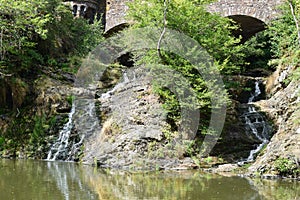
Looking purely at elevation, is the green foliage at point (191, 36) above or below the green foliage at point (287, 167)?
above

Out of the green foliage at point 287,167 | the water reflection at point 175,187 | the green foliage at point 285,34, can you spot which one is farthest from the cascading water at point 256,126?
the water reflection at point 175,187

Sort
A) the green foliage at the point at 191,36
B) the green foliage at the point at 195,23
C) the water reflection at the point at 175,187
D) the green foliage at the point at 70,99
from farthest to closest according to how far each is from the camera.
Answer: the green foliage at the point at 70,99
the green foliage at the point at 195,23
the green foliage at the point at 191,36
the water reflection at the point at 175,187

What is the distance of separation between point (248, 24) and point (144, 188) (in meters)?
13.0

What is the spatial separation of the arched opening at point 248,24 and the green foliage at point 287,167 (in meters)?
9.34

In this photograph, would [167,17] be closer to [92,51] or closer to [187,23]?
[187,23]

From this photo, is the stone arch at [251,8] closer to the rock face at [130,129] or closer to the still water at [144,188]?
the rock face at [130,129]

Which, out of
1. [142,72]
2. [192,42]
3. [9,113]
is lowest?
[9,113]

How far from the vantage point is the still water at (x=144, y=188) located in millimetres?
4605

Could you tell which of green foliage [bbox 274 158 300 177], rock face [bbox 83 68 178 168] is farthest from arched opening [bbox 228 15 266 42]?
green foliage [bbox 274 158 300 177]

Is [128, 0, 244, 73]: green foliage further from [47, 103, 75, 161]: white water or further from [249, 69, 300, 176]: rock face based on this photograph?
[47, 103, 75, 161]: white water

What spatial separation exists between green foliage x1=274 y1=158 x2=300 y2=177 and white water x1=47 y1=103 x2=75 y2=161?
5.78 meters

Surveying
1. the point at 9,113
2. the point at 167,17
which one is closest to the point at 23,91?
the point at 9,113

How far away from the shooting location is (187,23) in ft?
33.6

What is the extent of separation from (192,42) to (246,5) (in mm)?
6326
